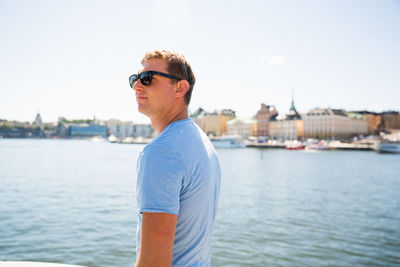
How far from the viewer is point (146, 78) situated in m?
1.46

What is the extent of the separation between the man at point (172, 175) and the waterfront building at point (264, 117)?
106 metres

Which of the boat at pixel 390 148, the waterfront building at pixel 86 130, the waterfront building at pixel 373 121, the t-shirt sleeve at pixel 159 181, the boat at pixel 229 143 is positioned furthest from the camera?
the waterfront building at pixel 86 130

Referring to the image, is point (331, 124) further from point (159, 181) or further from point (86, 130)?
point (86, 130)

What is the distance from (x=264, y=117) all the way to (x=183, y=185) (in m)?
107

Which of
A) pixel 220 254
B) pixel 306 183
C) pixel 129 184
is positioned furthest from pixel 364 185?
pixel 220 254

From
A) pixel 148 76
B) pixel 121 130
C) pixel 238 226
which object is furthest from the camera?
pixel 121 130

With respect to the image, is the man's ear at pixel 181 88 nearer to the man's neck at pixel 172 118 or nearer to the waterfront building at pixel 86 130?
the man's neck at pixel 172 118

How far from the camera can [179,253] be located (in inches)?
52.5

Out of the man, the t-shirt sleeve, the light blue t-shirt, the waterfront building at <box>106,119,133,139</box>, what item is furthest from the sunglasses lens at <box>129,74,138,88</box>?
the waterfront building at <box>106,119,133,139</box>

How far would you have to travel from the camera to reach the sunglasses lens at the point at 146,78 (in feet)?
4.76

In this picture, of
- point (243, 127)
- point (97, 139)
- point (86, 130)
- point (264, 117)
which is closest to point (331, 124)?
point (264, 117)

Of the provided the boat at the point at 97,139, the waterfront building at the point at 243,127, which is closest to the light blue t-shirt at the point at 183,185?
the waterfront building at the point at 243,127

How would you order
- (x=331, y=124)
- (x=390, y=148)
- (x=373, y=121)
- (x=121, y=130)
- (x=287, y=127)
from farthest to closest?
(x=121, y=130), (x=373, y=121), (x=287, y=127), (x=331, y=124), (x=390, y=148)

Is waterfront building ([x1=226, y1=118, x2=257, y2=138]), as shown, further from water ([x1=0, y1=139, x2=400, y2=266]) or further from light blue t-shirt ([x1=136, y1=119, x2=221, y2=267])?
light blue t-shirt ([x1=136, y1=119, x2=221, y2=267])
